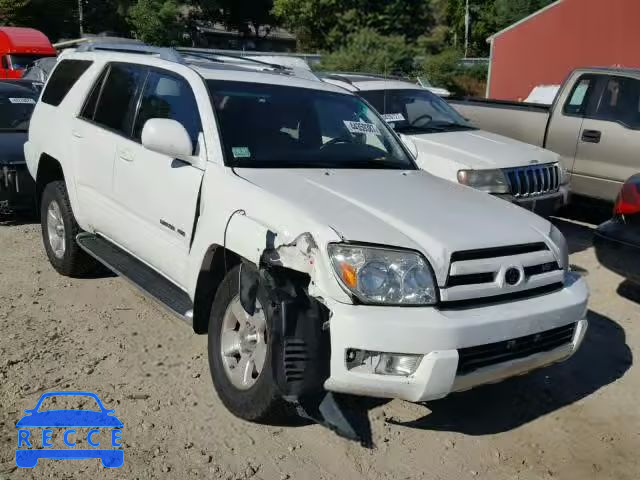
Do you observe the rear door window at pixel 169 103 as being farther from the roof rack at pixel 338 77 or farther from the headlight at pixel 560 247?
the roof rack at pixel 338 77

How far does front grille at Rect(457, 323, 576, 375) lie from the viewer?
3152 mm

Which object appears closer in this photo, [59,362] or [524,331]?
[524,331]

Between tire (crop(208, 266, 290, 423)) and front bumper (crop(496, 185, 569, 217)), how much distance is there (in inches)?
148

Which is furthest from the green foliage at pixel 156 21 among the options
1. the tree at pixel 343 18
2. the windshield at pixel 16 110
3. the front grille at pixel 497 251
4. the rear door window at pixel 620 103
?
the front grille at pixel 497 251

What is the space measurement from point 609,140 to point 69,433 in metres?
6.61

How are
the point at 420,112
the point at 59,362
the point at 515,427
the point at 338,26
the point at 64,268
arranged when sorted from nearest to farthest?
the point at 515,427
the point at 59,362
the point at 64,268
the point at 420,112
the point at 338,26

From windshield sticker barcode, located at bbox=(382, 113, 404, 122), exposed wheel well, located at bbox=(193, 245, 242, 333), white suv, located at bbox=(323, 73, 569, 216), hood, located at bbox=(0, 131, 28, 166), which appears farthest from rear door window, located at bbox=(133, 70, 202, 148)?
windshield sticker barcode, located at bbox=(382, 113, 404, 122)

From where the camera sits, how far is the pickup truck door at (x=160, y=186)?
395 centimetres

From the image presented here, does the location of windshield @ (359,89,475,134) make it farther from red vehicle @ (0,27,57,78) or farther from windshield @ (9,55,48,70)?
windshield @ (9,55,48,70)

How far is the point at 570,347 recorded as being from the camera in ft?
11.8

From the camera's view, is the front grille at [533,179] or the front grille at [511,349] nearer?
the front grille at [511,349]

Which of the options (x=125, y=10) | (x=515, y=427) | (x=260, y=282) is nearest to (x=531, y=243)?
(x=515, y=427)

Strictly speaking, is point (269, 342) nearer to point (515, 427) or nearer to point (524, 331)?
point (524, 331)

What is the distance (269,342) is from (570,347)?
163 centimetres
